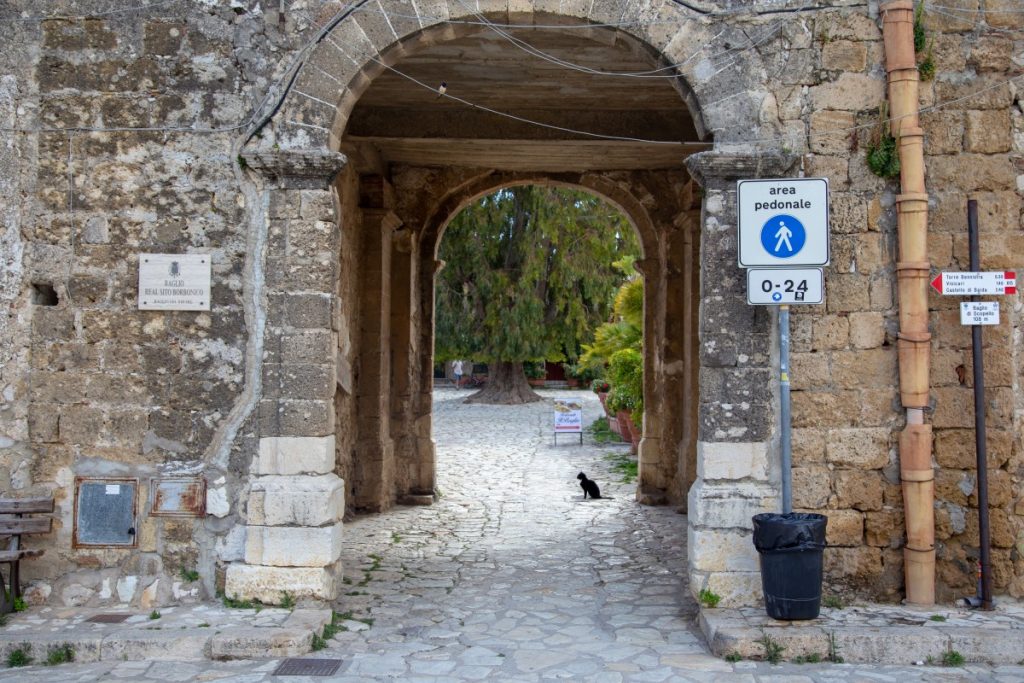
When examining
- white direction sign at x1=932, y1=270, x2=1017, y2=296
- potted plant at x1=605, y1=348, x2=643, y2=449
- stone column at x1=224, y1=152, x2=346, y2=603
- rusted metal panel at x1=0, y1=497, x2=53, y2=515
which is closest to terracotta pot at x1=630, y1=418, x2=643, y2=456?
potted plant at x1=605, y1=348, x2=643, y2=449

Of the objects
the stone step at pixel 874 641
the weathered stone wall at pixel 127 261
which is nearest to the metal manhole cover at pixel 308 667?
the weathered stone wall at pixel 127 261

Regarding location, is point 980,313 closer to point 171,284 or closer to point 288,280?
point 288,280

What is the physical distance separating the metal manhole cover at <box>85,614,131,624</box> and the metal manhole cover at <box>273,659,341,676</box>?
116cm

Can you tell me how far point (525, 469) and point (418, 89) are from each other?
6277 mm

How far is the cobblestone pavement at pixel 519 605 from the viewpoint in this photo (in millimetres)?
4531

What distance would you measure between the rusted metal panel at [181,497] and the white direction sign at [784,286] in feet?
11.6

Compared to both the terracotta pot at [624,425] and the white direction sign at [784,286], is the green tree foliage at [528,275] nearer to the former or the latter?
the terracotta pot at [624,425]

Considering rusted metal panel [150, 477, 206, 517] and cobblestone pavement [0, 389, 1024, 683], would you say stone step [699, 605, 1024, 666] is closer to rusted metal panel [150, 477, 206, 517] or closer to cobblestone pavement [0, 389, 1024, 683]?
cobblestone pavement [0, 389, 1024, 683]

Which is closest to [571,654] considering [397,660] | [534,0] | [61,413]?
[397,660]

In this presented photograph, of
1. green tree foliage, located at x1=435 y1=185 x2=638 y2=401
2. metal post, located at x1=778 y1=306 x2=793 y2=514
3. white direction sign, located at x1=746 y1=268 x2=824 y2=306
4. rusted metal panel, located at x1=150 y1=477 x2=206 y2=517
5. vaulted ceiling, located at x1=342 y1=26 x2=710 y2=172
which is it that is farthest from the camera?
green tree foliage, located at x1=435 y1=185 x2=638 y2=401

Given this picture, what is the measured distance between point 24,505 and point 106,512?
46 cm

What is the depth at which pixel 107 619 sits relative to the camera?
5.07 metres

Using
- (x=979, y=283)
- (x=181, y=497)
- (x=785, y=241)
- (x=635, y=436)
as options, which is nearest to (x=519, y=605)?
(x=181, y=497)

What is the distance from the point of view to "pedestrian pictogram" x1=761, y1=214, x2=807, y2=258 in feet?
16.5
